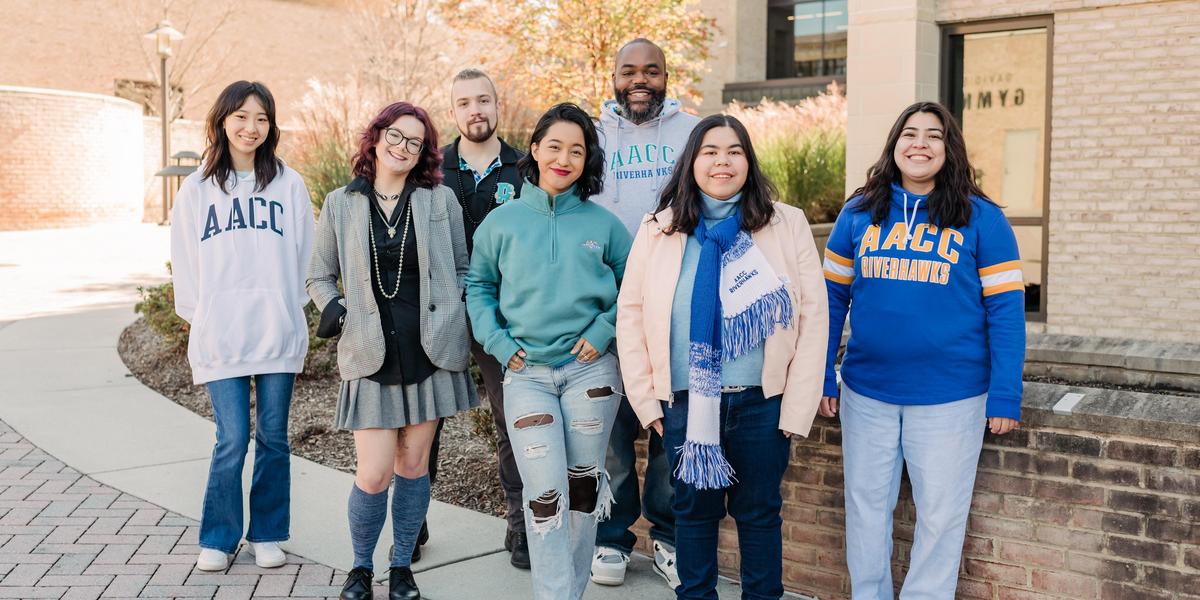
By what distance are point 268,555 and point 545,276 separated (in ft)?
6.15

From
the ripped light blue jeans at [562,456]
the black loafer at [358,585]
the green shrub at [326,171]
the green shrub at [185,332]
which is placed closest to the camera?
the ripped light blue jeans at [562,456]

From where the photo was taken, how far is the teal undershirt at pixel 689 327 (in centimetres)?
342

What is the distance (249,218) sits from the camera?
434cm

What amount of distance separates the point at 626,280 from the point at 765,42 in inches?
1033

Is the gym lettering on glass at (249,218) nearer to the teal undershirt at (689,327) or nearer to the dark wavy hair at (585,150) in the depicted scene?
the dark wavy hair at (585,150)

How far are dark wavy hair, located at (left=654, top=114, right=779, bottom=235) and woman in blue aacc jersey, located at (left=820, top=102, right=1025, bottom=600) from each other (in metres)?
0.35

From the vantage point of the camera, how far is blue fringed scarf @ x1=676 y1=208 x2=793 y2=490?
336 cm

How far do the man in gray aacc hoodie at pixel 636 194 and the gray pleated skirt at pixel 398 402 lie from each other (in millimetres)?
708

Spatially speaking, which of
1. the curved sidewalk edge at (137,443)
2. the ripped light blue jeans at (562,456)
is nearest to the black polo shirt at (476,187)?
the ripped light blue jeans at (562,456)

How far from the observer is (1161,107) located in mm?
8609

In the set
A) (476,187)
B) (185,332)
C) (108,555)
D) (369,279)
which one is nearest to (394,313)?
(369,279)

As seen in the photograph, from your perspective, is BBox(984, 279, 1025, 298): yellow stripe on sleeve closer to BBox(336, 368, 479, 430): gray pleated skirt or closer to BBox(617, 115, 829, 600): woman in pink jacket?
BBox(617, 115, 829, 600): woman in pink jacket

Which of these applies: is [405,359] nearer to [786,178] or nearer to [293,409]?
[293,409]

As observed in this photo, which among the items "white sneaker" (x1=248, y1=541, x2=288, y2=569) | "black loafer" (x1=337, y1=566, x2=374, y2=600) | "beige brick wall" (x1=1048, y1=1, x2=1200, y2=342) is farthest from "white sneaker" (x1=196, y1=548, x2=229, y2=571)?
"beige brick wall" (x1=1048, y1=1, x2=1200, y2=342)
